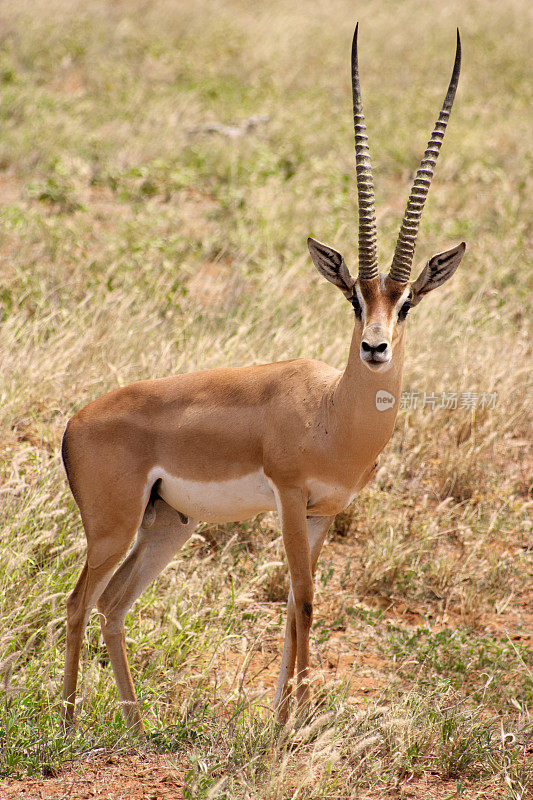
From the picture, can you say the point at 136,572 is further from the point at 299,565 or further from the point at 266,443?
the point at 266,443

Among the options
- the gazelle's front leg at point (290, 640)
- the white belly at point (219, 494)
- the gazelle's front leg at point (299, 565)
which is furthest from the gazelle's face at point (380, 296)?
the gazelle's front leg at point (290, 640)

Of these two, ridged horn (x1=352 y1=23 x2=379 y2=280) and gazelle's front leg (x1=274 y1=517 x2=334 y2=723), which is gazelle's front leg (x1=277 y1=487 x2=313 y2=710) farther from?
ridged horn (x1=352 y1=23 x2=379 y2=280)

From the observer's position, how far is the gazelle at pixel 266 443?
4230mm

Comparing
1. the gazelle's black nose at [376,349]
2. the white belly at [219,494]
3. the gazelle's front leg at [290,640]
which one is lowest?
the gazelle's front leg at [290,640]

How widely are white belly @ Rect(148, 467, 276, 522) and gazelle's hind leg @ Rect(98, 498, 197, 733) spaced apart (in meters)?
0.26

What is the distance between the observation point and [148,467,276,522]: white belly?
174 inches

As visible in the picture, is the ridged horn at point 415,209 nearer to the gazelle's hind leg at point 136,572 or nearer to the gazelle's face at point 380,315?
the gazelle's face at point 380,315

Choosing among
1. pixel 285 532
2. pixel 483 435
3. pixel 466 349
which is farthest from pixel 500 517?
pixel 285 532

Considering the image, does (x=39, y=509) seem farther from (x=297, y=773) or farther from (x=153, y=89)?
(x=153, y=89)

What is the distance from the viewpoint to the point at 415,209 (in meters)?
4.27

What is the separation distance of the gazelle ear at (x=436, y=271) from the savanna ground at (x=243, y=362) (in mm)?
1903

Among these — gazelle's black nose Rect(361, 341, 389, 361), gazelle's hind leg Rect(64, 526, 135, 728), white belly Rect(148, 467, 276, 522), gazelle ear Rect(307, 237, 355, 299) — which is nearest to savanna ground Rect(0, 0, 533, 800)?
gazelle's hind leg Rect(64, 526, 135, 728)

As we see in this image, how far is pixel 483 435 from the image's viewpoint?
24.7 feet

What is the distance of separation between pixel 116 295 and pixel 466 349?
3.08 meters
